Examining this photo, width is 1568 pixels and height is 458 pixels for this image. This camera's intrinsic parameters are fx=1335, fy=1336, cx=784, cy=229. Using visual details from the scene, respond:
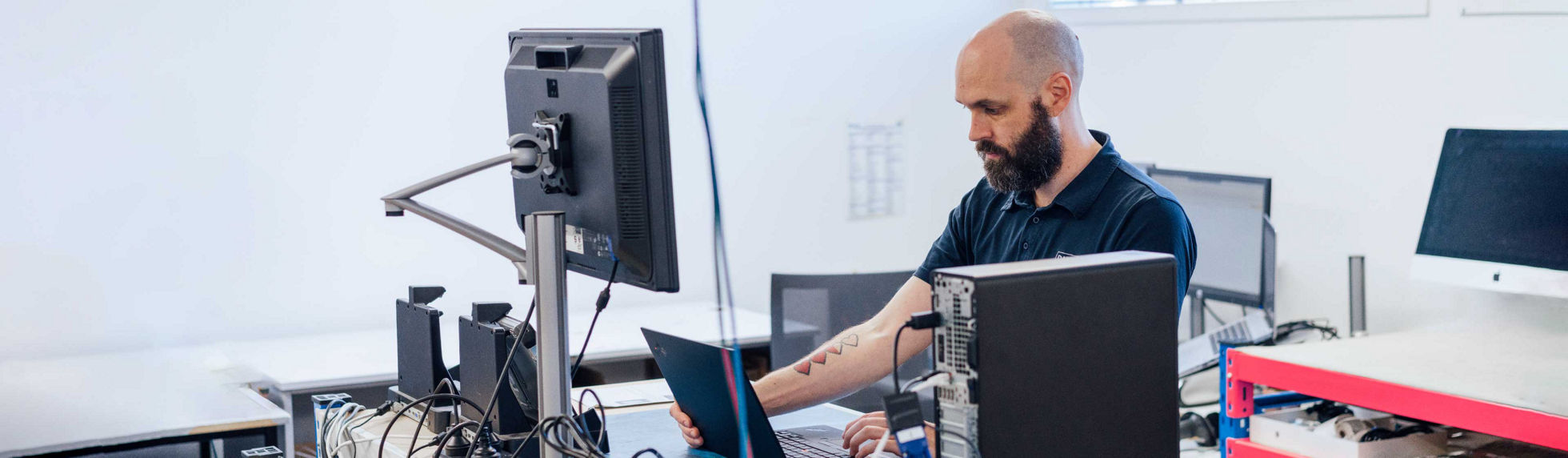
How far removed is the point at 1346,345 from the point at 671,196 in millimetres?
1626

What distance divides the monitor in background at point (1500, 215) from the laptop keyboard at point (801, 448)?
1472 millimetres

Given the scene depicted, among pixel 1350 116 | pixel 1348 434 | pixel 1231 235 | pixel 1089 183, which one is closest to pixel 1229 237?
pixel 1231 235

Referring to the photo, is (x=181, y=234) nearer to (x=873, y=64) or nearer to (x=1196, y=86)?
(x=873, y=64)

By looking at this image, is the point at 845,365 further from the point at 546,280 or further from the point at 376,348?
the point at 376,348

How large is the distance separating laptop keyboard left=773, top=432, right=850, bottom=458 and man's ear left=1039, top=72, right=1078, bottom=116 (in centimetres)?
58

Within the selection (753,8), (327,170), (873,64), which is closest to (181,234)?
(327,170)

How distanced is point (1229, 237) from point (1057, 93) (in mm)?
1545

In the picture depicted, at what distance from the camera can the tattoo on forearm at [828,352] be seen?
192cm

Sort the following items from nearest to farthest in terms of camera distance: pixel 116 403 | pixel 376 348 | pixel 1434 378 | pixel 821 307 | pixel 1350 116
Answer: pixel 1434 378 → pixel 116 403 → pixel 821 307 → pixel 376 348 → pixel 1350 116

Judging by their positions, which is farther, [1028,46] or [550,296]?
[1028,46]

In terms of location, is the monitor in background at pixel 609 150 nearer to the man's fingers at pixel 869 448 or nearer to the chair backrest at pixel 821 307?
the man's fingers at pixel 869 448

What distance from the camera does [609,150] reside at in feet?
4.63

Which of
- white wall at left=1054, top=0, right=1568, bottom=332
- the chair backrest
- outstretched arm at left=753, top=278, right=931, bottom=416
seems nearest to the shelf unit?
white wall at left=1054, top=0, right=1568, bottom=332

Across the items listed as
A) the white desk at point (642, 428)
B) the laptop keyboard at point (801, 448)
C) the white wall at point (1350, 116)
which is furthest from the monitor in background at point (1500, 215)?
the laptop keyboard at point (801, 448)
